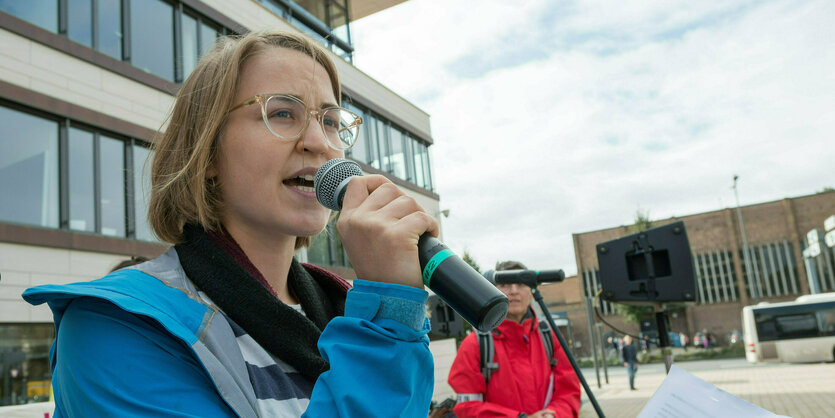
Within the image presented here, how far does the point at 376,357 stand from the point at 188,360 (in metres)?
0.36

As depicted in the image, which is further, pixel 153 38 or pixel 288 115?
pixel 153 38

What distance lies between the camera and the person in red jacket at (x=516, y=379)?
4.94 m

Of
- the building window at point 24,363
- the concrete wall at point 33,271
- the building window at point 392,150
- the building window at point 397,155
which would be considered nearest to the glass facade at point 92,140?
the concrete wall at point 33,271

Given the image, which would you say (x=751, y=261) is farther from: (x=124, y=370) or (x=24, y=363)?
(x=124, y=370)

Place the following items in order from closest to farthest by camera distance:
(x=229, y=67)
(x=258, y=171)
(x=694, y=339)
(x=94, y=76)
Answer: (x=258, y=171)
(x=229, y=67)
(x=94, y=76)
(x=694, y=339)

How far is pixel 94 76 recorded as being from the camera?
12141 millimetres

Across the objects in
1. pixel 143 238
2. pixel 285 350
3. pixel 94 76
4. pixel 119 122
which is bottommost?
pixel 285 350

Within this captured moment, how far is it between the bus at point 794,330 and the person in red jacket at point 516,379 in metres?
27.4

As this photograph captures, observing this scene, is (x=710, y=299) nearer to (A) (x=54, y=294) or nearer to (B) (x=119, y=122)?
(B) (x=119, y=122)

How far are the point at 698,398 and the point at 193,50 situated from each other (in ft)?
51.4

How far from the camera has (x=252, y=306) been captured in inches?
53.3

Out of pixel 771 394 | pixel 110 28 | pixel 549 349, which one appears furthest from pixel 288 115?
pixel 771 394

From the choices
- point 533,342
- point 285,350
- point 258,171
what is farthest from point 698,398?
point 533,342

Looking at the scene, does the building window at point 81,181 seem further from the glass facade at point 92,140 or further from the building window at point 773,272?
the building window at point 773,272
